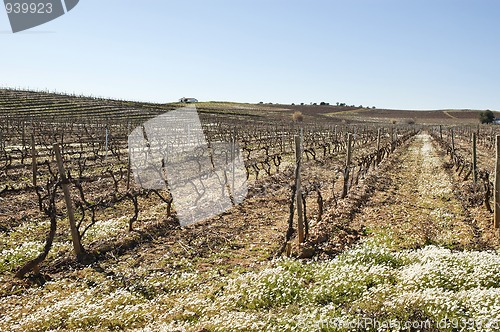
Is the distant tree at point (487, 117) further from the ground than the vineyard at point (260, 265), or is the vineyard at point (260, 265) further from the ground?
the distant tree at point (487, 117)

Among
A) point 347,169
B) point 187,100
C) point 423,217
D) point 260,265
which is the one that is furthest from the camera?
point 187,100

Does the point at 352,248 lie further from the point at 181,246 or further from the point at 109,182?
the point at 109,182

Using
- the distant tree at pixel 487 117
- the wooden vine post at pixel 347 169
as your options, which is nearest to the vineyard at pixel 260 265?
the wooden vine post at pixel 347 169

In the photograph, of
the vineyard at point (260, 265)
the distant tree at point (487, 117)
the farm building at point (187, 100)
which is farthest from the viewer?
the farm building at point (187, 100)

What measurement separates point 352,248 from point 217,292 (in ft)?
12.2

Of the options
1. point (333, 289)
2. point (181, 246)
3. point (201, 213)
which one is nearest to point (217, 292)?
point (333, 289)

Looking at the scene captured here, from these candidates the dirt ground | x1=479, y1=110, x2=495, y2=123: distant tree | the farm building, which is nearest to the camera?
the dirt ground

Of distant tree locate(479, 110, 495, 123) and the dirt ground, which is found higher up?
distant tree locate(479, 110, 495, 123)

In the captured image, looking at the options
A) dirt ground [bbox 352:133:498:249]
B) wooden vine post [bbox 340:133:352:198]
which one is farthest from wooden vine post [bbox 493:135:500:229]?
wooden vine post [bbox 340:133:352:198]

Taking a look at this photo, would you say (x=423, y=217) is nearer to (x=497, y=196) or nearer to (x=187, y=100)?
(x=497, y=196)

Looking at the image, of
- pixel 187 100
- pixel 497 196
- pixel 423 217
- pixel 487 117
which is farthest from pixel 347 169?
pixel 487 117

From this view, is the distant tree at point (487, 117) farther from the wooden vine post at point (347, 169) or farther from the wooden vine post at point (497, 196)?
the wooden vine post at point (497, 196)

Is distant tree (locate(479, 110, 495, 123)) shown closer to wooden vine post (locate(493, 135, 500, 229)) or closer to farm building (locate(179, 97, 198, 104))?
farm building (locate(179, 97, 198, 104))

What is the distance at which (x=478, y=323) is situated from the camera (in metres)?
5.20
